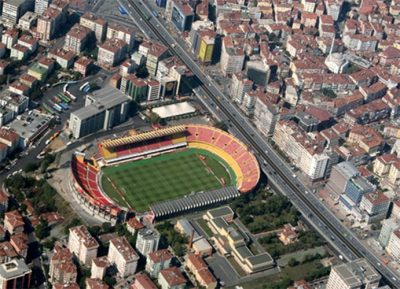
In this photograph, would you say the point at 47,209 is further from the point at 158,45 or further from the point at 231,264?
the point at 158,45

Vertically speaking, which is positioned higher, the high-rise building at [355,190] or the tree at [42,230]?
the high-rise building at [355,190]

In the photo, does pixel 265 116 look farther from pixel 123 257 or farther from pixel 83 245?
pixel 83 245

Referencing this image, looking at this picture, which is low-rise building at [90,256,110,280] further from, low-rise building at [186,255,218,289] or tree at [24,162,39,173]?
tree at [24,162,39,173]

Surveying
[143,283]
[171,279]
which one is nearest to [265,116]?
[171,279]

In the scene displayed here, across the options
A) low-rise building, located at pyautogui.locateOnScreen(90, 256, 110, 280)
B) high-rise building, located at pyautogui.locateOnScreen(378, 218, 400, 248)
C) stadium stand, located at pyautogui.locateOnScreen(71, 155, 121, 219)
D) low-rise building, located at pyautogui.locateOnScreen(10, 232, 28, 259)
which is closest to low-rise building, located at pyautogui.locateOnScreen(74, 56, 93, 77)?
stadium stand, located at pyautogui.locateOnScreen(71, 155, 121, 219)

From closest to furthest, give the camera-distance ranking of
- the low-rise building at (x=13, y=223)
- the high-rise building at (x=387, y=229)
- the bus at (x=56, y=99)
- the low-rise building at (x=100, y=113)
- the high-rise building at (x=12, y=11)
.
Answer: the low-rise building at (x=13, y=223)
the high-rise building at (x=387, y=229)
the low-rise building at (x=100, y=113)
the bus at (x=56, y=99)
the high-rise building at (x=12, y=11)

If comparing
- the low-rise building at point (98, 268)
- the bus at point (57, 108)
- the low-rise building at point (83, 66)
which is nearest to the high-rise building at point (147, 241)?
the low-rise building at point (98, 268)

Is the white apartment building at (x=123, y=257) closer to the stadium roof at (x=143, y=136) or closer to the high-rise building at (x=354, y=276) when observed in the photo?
the stadium roof at (x=143, y=136)
